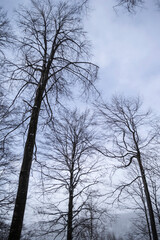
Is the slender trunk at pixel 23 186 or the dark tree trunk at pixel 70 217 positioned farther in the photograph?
the dark tree trunk at pixel 70 217

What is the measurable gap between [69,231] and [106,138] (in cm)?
533

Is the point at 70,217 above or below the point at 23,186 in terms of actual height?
below

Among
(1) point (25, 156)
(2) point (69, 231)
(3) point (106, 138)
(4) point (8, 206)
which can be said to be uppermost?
(3) point (106, 138)

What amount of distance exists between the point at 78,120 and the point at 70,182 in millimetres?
4384

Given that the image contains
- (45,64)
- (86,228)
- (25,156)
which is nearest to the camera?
(25,156)

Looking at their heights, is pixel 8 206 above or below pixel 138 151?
below

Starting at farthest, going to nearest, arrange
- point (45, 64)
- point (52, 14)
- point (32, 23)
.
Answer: point (52, 14) → point (32, 23) → point (45, 64)

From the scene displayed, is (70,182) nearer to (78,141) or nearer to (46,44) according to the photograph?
(78,141)

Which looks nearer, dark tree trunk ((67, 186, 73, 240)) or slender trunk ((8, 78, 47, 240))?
slender trunk ((8, 78, 47, 240))

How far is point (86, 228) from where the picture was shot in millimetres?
7957

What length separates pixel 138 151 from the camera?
27.2 feet

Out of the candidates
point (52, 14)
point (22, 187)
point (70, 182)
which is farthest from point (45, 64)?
point (70, 182)

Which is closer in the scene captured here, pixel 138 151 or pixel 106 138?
pixel 138 151

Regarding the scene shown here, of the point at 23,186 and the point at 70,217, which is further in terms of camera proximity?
the point at 70,217
